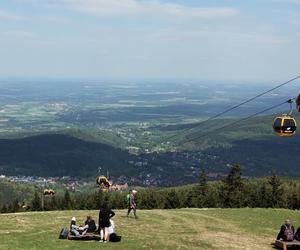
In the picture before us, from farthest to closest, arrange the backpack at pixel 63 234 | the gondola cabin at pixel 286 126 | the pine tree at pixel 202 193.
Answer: the pine tree at pixel 202 193 < the gondola cabin at pixel 286 126 < the backpack at pixel 63 234

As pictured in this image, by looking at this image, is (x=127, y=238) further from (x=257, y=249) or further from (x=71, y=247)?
(x=257, y=249)

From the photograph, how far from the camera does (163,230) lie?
31688 mm

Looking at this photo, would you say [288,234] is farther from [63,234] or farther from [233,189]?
[233,189]

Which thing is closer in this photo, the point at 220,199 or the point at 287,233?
the point at 287,233

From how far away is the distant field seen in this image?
2677 centimetres

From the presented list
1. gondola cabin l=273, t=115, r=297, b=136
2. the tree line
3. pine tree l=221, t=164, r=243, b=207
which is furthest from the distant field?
pine tree l=221, t=164, r=243, b=207

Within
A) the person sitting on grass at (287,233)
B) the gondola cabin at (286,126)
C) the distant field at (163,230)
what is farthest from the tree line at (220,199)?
the person sitting on grass at (287,233)

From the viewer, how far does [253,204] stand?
8275cm

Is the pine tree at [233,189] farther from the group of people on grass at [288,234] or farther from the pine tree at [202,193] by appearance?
the group of people on grass at [288,234]

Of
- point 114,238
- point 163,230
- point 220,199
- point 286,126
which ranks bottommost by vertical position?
point 220,199

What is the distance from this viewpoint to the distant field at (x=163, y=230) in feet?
87.8

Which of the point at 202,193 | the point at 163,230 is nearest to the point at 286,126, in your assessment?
the point at 163,230

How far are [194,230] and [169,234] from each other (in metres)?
2.56

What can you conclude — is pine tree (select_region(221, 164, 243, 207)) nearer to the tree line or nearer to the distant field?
the tree line
